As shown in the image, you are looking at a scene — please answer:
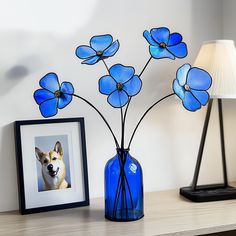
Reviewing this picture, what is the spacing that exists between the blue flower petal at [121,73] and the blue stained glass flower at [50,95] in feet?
0.51

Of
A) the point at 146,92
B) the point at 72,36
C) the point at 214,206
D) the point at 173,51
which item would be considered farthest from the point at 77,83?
the point at 214,206

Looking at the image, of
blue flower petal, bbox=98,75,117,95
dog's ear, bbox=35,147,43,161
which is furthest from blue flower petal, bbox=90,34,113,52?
dog's ear, bbox=35,147,43,161

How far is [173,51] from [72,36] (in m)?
0.41

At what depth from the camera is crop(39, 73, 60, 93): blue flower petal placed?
129 cm

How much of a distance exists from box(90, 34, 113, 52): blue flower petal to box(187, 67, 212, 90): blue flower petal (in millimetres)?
282

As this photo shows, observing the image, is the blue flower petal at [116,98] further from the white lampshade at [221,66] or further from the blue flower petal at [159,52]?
the white lampshade at [221,66]

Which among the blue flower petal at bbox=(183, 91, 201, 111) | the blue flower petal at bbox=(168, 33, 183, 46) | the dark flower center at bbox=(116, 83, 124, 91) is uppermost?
the blue flower petal at bbox=(168, 33, 183, 46)

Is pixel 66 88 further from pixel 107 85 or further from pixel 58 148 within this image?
pixel 58 148

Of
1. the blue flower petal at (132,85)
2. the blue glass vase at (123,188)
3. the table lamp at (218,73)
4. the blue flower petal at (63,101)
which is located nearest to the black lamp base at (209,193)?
the table lamp at (218,73)

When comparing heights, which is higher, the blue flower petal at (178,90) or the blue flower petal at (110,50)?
the blue flower petal at (110,50)

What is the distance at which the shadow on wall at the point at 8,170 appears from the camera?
1.46 meters

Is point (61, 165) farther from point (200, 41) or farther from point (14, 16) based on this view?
point (200, 41)

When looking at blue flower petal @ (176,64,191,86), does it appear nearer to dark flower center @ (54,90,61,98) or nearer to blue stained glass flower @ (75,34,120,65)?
blue stained glass flower @ (75,34,120,65)

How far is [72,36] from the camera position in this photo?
1523mm
